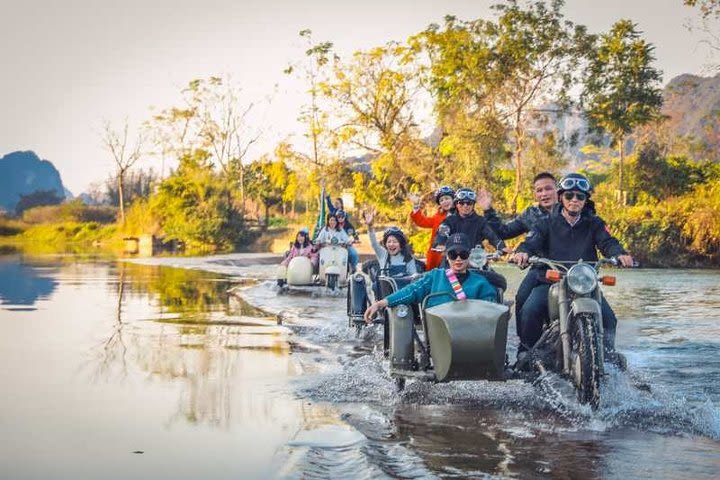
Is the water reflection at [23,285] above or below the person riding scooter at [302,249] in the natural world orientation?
below

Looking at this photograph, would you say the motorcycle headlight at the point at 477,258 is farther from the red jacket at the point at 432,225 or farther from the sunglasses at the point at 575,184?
the red jacket at the point at 432,225

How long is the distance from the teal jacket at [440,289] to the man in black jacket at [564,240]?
0.52m

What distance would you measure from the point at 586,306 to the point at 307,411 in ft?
7.58

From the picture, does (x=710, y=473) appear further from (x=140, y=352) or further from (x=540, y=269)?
(x=140, y=352)

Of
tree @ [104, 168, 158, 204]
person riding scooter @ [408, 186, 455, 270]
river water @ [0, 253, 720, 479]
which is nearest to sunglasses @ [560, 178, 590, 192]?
river water @ [0, 253, 720, 479]

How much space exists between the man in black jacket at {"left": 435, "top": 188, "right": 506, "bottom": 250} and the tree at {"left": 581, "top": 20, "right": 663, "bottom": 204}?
1115 inches

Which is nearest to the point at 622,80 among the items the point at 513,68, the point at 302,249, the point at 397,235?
the point at 513,68

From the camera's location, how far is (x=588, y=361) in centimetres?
696

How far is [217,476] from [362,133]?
37.6 metres

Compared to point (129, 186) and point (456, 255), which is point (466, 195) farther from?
point (129, 186)

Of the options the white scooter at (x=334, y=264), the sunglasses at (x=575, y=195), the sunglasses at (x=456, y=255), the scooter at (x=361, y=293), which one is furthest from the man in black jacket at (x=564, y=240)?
the white scooter at (x=334, y=264)

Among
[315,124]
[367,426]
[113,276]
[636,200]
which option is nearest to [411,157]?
[315,124]

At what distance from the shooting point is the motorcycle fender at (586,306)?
Result: 7.06 meters

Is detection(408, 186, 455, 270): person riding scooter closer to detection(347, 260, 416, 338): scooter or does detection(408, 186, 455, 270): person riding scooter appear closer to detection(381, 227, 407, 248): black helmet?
detection(347, 260, 416, 338): scooter
